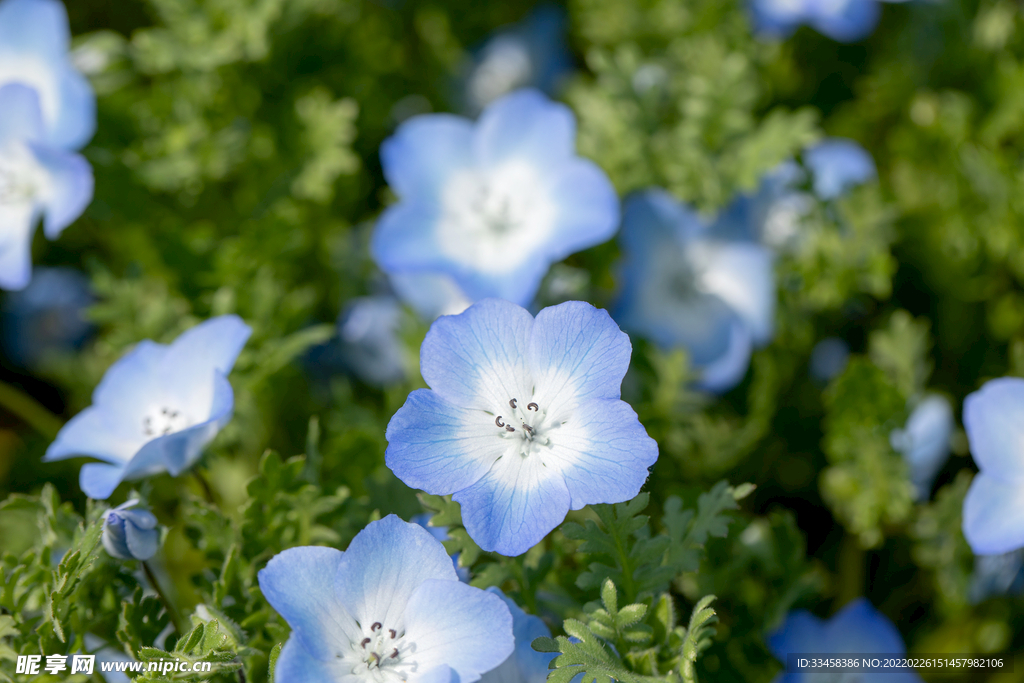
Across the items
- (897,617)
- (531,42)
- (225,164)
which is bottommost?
(897,617)

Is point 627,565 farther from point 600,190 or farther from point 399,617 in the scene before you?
point 600,190

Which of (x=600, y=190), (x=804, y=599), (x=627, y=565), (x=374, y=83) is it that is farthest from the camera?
(x=374, y=83)

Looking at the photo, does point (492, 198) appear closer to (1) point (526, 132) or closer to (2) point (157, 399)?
(1) point (526, 132)

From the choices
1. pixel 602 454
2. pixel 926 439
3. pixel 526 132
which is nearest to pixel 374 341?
pixel 526 132

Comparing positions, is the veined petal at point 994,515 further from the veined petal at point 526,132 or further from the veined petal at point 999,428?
the veined petal at point 526,132

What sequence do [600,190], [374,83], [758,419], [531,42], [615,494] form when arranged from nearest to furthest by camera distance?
[615,494], [600,190], [758,419], [374,83], [531,42]

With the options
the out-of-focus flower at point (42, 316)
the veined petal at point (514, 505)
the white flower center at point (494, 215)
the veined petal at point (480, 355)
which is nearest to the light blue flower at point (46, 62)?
the out-of-focus flower at point (42, 316)

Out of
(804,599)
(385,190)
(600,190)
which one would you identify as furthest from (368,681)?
(385,190)
